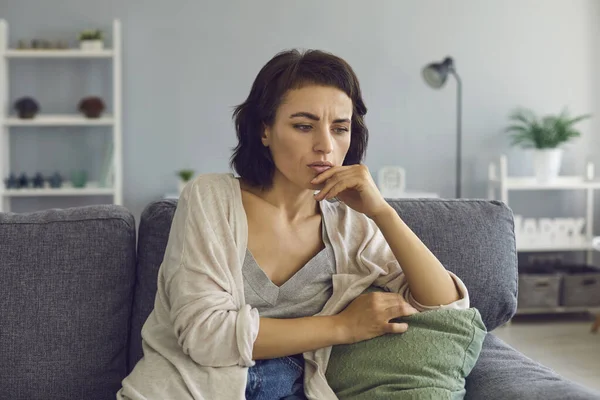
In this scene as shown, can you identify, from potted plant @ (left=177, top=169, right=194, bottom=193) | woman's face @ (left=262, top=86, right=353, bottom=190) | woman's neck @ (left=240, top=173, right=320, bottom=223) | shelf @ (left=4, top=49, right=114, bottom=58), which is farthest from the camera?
potted plant @ (left=177, top=169, right=194, bottom=193)

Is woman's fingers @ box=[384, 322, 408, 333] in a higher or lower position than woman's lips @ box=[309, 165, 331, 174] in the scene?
lower

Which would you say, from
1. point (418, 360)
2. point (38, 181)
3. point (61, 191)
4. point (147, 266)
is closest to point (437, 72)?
point (61, 191)

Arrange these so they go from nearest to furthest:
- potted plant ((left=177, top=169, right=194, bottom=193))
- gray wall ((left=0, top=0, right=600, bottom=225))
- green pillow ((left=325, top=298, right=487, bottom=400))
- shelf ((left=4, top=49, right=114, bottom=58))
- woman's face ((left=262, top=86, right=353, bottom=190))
Result: 1. green pillow ((left=325, top=298, right=487, bottom=400))
2. woman's face ((left=262, top=86, right=353, bottom=190))
3. shelf ((left=4, top=49, right=114, bottom=58))
4. potted plant ((left=177, top=169, right=194, bottom=193))
5. gray wall ((left=0, top=0, right=600, bottom=225))

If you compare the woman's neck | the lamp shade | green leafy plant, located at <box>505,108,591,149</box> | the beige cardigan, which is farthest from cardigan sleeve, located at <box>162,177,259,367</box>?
green leafy plant, located at <box>505,108,591,149</box>

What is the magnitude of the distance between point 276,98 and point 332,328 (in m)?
0.49

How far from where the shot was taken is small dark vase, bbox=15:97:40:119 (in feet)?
13.9

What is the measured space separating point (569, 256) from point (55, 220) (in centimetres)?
374

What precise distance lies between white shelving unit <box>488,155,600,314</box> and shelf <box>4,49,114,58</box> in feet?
7.45

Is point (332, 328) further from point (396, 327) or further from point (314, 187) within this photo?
point (314, 187)

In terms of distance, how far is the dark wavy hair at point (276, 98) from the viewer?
5.41 ft

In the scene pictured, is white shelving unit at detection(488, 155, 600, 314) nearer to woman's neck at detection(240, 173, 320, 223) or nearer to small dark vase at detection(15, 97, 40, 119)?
small dark vase at detection(15, 97, 40, 119)

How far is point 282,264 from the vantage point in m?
1.70

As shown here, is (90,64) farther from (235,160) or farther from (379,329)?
(379,329)

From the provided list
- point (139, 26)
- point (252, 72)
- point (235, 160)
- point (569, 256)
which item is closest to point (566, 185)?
point (569, 256)
